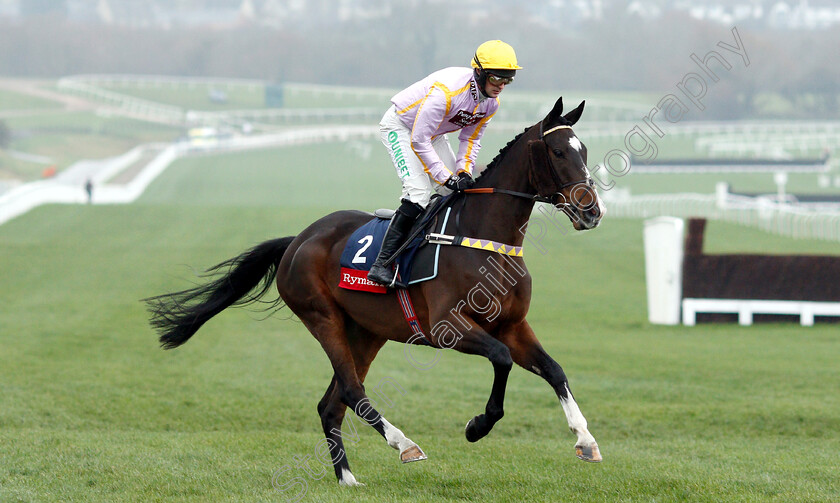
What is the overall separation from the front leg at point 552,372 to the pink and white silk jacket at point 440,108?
1034mm

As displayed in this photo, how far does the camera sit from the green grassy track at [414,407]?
5773 millimetres

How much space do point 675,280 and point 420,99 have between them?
9.65 metres

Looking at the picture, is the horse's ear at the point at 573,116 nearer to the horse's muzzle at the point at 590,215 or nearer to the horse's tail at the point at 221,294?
the horse's muzzle at the point at 590,215

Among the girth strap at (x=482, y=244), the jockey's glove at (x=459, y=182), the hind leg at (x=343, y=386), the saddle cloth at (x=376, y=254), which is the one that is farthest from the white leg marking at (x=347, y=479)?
the jockey's glove at (x=459, y=182)

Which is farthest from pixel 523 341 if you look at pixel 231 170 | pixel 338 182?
pixel 231 170

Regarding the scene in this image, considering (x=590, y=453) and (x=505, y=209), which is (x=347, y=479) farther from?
(x=505, y=209)

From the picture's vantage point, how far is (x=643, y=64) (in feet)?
336

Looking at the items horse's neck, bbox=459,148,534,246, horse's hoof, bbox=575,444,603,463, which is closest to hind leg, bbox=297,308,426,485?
horse's hoof, bbox=575,444,603,463

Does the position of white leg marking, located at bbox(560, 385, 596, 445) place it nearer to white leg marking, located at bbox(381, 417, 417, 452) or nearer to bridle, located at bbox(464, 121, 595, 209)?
white leg marking, located at bbox(381, 417, 417, 452)

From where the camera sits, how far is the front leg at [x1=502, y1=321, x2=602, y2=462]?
209 inches

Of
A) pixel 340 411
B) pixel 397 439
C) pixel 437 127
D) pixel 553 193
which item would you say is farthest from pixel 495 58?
pixel 340 411

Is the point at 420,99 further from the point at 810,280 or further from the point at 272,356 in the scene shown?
the point at 810,280

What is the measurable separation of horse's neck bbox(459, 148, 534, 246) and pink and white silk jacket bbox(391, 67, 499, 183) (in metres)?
0.29

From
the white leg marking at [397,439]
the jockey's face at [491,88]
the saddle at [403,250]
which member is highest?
the jockey's face at [491,88]
